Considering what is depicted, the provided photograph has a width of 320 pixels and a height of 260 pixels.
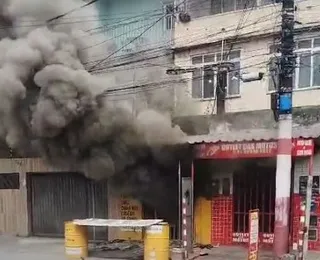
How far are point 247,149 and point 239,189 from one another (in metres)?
1.48

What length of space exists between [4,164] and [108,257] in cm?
621

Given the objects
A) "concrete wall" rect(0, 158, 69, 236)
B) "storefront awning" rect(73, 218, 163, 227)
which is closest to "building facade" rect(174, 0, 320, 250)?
"storefront awning" rect(73, 218, 163, 227)

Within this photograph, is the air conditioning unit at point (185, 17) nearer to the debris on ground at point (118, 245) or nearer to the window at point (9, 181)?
the debris on ground at point (118, 245)

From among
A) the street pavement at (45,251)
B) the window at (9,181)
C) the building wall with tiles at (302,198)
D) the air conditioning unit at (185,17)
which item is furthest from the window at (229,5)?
the window at (9,181)

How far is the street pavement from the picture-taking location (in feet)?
37.5

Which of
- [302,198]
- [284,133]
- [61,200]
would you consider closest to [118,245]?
[61,200]

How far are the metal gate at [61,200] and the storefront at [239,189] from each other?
2.98 m

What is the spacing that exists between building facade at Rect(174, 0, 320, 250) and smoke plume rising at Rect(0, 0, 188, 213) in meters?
1.17

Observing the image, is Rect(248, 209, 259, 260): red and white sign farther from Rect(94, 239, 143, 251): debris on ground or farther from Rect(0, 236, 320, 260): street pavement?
Rect(94, 239, 143, 251): debris on ground

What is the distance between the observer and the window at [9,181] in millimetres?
16203

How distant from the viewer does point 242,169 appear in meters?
12.7

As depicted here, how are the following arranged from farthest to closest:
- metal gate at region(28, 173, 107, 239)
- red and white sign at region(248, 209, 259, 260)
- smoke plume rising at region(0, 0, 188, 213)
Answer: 1. metal gate at region(28, 173, 107, 239)
2. smoke plume rising at region(0, 0, 188, 213)
3. red and white sign at region(248, 209, 259, 260)

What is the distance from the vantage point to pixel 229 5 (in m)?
15.2

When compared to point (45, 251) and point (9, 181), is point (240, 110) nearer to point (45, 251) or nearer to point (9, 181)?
point (45, 251)
